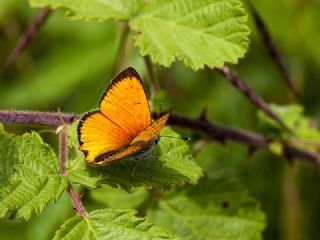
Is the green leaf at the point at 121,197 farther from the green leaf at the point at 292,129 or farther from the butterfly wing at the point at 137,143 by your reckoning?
the butterfly wing at the point at 137,143

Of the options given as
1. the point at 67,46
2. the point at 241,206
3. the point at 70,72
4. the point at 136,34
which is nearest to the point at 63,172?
the point at 136,34

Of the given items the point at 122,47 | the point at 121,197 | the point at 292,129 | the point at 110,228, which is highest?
the point at 122,47

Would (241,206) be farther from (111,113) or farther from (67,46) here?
(67,46)

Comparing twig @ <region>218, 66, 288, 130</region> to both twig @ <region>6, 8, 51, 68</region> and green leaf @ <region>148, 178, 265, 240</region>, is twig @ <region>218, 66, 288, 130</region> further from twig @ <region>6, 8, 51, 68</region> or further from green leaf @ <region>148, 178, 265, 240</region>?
twig @ <region>6, 8, 51, 68</region>

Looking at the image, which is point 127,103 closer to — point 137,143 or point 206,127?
point 137,143

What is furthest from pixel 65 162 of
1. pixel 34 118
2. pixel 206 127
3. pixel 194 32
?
pixel 206 127

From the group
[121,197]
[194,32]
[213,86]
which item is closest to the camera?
[194,32]
